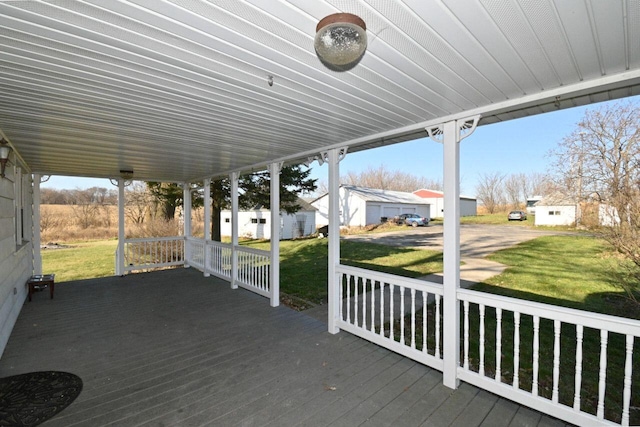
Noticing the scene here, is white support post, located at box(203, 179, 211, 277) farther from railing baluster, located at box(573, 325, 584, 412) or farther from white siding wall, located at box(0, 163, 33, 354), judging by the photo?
railing baluster, located at box(573, 325, 584, 412)

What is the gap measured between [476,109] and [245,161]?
12.6 feet

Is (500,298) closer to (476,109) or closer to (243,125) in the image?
(476,109)

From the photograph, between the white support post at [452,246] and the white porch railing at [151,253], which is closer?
the white support post at [452,246]

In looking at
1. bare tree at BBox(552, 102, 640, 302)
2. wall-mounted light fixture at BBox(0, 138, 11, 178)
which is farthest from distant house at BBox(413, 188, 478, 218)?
wall-mounted light fixture at BBox(0, 138, 11, 178)

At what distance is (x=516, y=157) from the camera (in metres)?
20.8

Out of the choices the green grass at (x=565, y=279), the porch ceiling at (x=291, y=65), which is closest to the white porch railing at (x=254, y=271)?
the porch ceiling at (x=291, y=65)

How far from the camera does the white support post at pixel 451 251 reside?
2.75 meters

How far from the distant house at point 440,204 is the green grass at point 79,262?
2805 centimetres

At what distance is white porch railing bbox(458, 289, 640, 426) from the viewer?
2028 mm

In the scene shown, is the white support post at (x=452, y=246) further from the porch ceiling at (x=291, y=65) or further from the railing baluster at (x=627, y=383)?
the railing baluster at (x=627, y=383)

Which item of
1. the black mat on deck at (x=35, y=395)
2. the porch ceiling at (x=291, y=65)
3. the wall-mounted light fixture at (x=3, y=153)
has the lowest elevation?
the black mat on deck at (x=35, y=395)

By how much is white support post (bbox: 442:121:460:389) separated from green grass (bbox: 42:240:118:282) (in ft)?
29.5

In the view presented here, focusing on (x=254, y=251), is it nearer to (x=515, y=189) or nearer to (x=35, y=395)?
(x=35, y=395)

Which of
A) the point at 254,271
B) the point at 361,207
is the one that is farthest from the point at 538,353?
the point at 361,207
